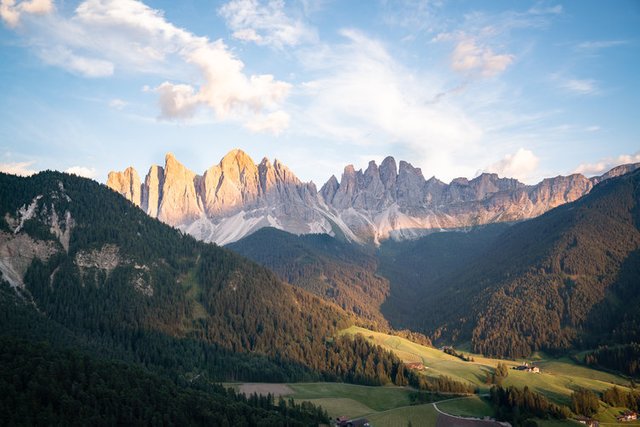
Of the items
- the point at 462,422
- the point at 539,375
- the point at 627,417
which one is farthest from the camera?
the point at 539,375

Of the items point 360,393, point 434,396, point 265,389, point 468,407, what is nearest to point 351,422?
point 360,393

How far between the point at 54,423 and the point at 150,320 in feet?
293

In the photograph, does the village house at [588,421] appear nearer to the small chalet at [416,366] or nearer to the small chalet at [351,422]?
the small chalet at [351,422]

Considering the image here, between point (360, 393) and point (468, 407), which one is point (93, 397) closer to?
point (360, 393)

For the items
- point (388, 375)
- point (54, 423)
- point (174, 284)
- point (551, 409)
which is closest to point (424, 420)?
point (551, 409)

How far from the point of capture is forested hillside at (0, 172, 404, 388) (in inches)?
5797

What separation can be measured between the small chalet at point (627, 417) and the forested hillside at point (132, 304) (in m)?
61.2

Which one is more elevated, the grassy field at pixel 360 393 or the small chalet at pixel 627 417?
the grassy field at pixel 360 393

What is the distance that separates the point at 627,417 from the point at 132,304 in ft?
473

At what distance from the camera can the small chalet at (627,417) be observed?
419ft

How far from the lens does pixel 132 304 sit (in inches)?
6521

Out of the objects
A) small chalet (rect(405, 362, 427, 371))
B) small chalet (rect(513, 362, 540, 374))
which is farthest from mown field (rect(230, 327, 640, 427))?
small chalet (rect(513, 362, 540, 374))

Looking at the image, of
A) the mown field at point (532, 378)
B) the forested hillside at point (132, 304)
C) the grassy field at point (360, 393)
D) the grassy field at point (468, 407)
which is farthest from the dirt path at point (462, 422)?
the forested hillside at point (132, 304)

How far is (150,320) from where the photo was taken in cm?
16275
